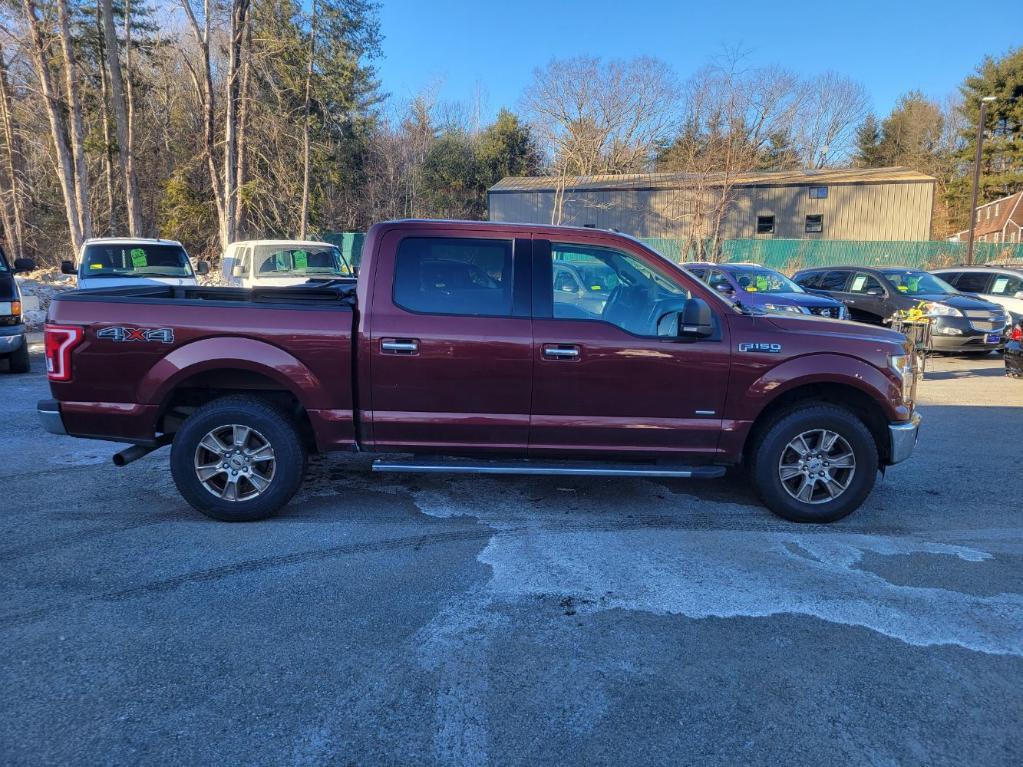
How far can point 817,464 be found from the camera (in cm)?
484

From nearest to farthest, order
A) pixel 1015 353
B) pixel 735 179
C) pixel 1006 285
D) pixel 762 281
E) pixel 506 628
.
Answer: pixel 506 628
pixel 1015 353
pixel 762 281
pixel 1006 285
pixel 735 179

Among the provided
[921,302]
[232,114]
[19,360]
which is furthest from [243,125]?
[921,302]

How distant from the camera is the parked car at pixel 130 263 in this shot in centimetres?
1209

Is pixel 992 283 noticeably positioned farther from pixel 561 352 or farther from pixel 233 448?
pixel 233 448

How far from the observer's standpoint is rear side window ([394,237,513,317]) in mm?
4699

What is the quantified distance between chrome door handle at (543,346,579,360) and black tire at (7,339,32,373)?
31.6 ft

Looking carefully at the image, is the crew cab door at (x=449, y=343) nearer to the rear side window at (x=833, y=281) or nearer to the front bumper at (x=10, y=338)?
the front bumper at (x=10, y=338)

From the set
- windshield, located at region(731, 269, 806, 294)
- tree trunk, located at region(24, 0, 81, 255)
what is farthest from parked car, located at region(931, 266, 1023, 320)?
tree trunk, located at region(24, 0, 81, 255)

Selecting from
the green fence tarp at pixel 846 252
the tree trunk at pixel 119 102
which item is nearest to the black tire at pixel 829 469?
the tree trunk at pixel 119 102

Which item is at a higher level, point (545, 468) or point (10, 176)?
point (10, 176)

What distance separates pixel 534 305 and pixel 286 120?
2919cm

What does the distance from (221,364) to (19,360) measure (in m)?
8.27

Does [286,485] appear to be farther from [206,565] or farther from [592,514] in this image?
[592,514]

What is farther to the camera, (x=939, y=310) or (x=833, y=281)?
(x=833, y=281)
